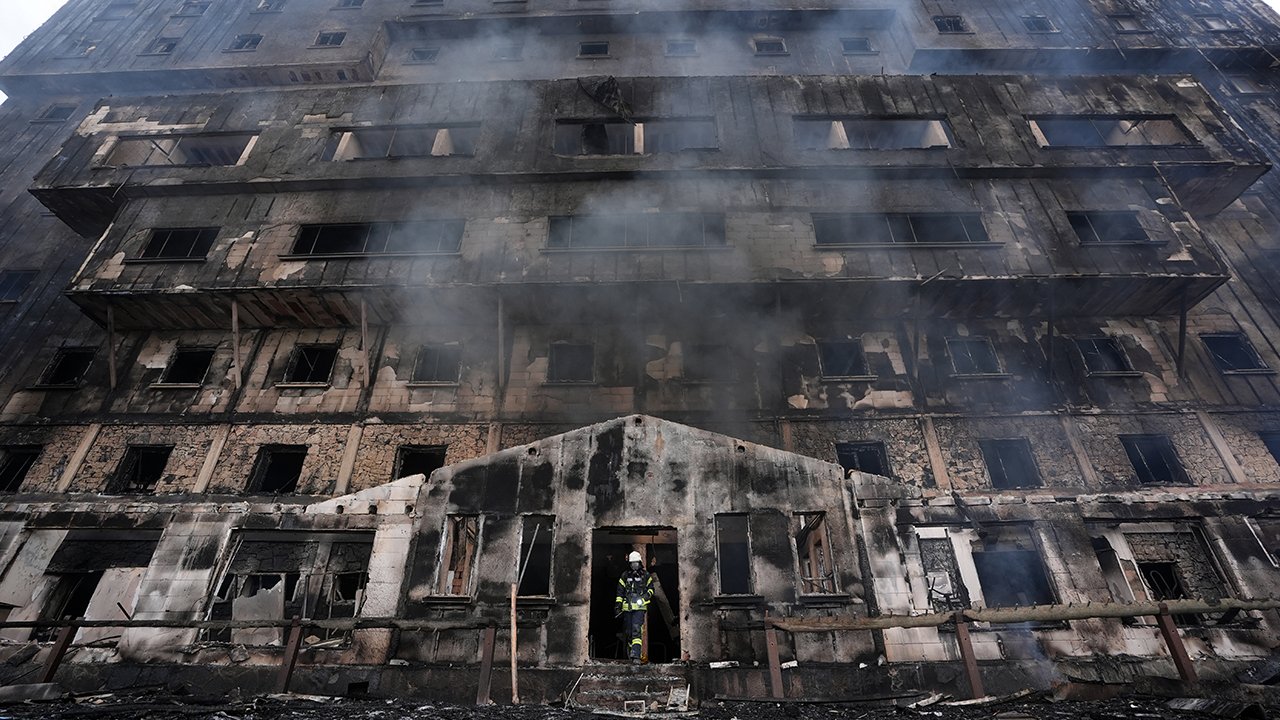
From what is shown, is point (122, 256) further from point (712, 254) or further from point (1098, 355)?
point (1098, 355)

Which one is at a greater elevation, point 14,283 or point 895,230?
point 14,283

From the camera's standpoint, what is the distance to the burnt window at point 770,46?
91.4 ft

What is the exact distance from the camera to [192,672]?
10.5 metres

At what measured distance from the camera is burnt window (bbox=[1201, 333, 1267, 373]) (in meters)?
16.6

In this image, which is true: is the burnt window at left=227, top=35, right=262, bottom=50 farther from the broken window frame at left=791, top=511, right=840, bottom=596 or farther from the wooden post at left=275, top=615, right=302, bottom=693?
the broken window frame at left=791, top=511, right=840, bottom=596

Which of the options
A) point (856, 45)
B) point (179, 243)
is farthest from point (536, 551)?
point (856, 45)

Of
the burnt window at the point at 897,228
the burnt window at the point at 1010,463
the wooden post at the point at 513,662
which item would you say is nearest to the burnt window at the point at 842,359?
the burnt window at the point at 897,228

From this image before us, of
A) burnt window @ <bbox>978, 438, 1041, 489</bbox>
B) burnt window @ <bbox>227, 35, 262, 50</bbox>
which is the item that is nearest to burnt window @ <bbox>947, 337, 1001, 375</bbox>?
burnt window @ <bbox>978, 438, 1041, 489</bbox>

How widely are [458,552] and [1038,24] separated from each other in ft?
103

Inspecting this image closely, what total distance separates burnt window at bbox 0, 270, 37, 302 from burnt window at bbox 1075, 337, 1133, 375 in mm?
32719

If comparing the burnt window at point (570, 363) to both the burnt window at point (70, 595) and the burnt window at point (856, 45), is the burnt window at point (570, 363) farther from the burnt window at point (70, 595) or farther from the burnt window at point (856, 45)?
the burnt window at point (856, 45)

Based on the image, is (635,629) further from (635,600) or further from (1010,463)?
(1010,463)

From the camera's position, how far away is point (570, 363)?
1670 centimetres

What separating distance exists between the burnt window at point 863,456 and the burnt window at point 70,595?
1767cm
